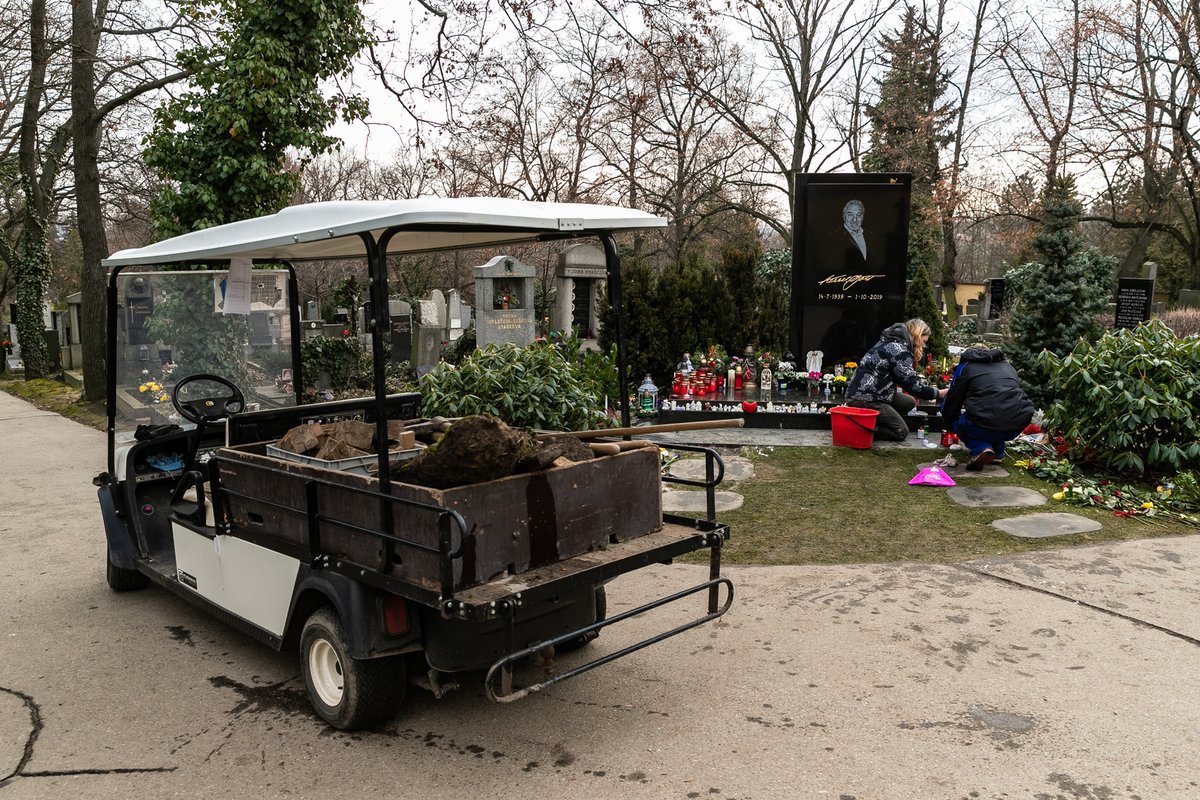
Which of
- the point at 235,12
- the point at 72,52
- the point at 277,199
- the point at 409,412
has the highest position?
the point at 72,52

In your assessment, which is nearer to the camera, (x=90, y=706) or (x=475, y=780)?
(x=475, y=780)

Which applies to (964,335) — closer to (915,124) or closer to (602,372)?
(915,124)

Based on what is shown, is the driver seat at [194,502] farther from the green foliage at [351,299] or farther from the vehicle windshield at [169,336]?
the green foliage at [351,299]

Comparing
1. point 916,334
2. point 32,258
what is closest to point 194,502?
point 916,334

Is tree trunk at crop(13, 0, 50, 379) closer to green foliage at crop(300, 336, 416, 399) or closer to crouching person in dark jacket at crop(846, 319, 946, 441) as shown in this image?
green foliage at crop(300, 336, 416, 399)

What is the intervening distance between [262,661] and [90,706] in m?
0.75

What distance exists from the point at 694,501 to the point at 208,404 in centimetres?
386

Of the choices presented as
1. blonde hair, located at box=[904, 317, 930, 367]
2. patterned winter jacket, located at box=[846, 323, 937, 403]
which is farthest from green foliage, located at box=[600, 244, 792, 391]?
blonde hair, located at box=[904, 317, 930, 367]

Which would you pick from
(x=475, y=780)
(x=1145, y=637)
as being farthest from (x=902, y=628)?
(x=475, y=780)

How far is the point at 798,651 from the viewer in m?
4.31

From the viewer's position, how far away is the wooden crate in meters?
3.16

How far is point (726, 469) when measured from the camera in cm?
827

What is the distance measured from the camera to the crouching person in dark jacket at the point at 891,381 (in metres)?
9.09

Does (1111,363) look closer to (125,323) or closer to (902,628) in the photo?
(902,628)
